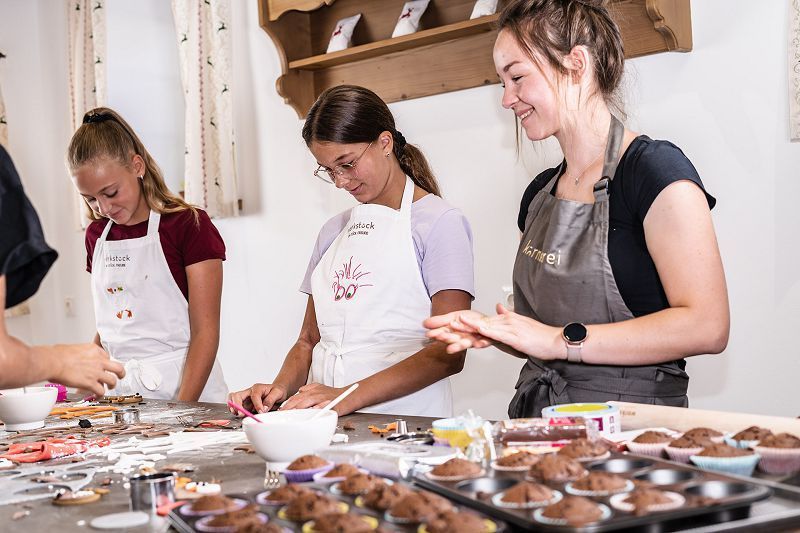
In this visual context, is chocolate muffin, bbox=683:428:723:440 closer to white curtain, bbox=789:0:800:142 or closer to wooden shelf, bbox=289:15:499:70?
white curtain, bbox=789:0:800:142

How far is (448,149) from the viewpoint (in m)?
3.32

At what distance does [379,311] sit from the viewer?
7.35 ft

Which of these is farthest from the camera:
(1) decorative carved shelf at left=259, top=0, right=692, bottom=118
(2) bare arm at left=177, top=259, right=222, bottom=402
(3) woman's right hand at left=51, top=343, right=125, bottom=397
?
(1) decorative carved shelf at left=259, top=0, right=692, bottom=118

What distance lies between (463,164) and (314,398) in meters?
1.53

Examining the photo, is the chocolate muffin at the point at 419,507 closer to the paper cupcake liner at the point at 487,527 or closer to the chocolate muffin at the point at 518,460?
the paper cupcake liner at the point at 487,527

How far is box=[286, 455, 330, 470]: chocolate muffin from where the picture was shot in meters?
1.25

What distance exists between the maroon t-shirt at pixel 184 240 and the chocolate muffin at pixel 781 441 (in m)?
1.83

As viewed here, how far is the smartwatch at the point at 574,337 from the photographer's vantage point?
1.63 metres

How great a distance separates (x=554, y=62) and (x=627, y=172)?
264 millimetres

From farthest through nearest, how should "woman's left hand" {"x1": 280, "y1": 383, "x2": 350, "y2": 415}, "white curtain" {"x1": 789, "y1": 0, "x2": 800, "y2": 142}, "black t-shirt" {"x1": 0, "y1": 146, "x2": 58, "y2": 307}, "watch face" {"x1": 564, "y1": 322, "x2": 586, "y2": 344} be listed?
"white curtain" {"x1": 789, "y1": 0, "x2": 800, "y2": 142} < "woman's left hand" {"x1": 280, "y1": 383, "x2": 350, "y2": 415} < "watch face" {"x1": 564, "y1": 322, "x2": 586, "y2": 344} < "black t-shirt" {"x1": 0, "y1": 146, "x2": 58, "y2": 307}

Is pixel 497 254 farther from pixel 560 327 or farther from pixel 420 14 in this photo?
pixel 560 327

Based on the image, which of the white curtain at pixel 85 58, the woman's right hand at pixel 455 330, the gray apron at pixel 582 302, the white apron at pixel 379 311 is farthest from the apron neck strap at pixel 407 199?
the white curtain at pixel 85 58

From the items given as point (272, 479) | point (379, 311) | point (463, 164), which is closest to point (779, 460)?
point (272, 479)

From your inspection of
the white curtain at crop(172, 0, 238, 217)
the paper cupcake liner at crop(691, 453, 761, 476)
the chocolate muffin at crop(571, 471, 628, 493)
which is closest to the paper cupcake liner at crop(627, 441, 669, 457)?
the paper cupcake liner at crop(691, 453, 761, 476)
